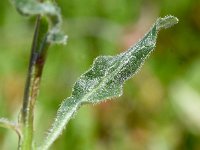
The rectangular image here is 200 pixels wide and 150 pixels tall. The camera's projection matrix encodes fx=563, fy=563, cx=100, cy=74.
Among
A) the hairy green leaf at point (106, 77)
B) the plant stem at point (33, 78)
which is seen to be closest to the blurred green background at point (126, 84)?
the hairy green leaf at point (106, 77)

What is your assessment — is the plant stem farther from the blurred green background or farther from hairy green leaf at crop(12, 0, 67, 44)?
the blurred green background

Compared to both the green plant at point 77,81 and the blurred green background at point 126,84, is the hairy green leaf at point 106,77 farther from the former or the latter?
the blurred green background at point 126,84

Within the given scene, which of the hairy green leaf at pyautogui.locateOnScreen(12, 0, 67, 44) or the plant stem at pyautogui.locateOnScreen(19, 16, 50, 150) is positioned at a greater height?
the hairy green leaf at pyautogui.locateOnScreen(12, 0, 67, 44)

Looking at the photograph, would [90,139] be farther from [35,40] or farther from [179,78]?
[35,40]

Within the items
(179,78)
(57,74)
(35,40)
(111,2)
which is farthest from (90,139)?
(35,40)

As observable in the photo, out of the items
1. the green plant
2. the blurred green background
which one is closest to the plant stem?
the green plant
